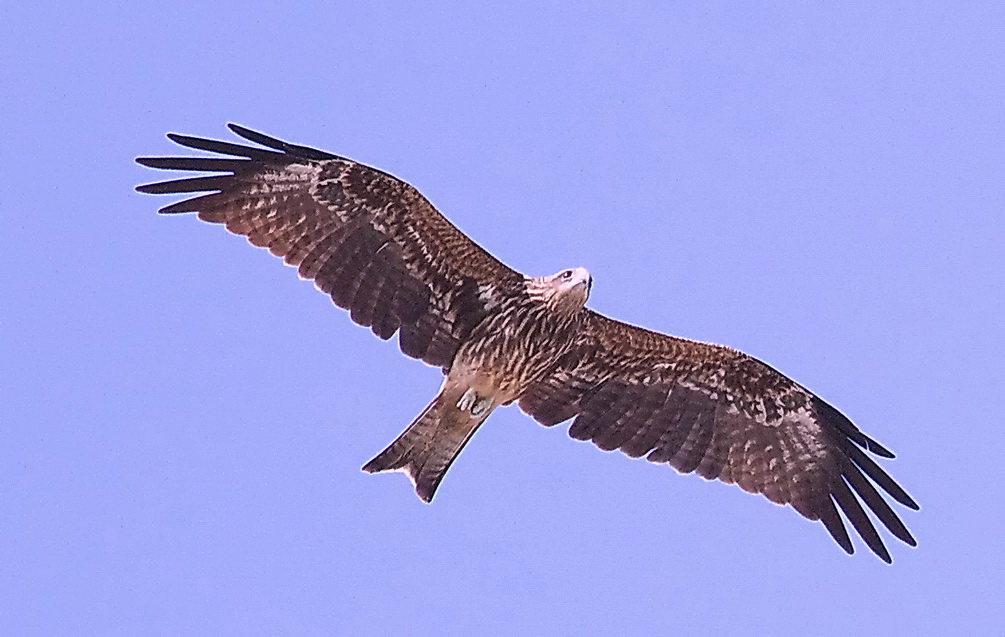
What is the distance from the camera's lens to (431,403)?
14.5 meters

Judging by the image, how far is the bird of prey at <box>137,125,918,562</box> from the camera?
1428 cm

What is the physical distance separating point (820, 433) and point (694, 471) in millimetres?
1106

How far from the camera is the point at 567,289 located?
47.4 ft

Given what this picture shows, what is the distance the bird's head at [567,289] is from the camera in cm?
1446

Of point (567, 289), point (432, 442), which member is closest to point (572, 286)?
point (567, 289)

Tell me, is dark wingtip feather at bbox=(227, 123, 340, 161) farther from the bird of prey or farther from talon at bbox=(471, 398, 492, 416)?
talon at bbox=(471, 398, 492, 416)

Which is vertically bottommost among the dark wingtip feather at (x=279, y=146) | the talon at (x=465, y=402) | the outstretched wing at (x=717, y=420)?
the talon at (x=465, y=402)

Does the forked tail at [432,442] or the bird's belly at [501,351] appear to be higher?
the bird's belly at [501,351]

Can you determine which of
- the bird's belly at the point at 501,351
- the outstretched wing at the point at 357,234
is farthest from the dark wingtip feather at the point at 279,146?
the bird's belly at the point at 501,351

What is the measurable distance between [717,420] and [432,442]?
253 centimetres

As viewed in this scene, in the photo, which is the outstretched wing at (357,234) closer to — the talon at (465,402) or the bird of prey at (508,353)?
the bird of prey at (508,353)

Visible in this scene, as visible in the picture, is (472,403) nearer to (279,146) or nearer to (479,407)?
(479,407)

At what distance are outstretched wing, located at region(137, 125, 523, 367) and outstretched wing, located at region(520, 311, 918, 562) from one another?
1.12 m

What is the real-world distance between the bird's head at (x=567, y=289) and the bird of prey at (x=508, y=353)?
0.04 ft
